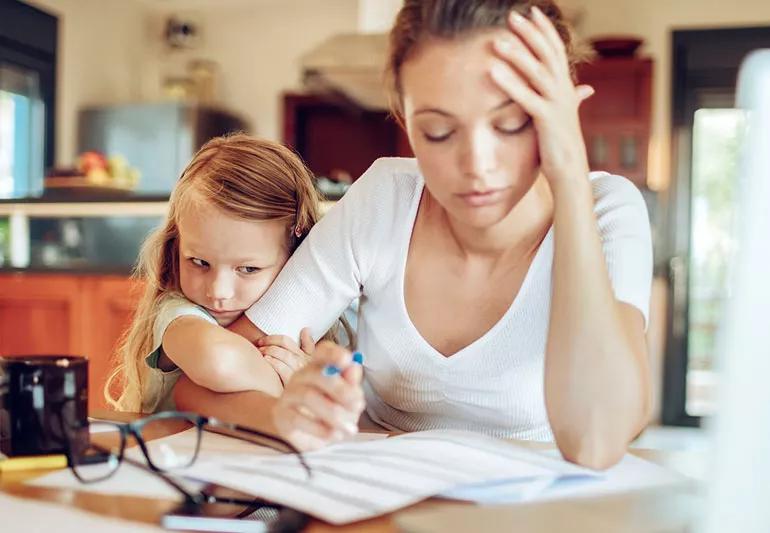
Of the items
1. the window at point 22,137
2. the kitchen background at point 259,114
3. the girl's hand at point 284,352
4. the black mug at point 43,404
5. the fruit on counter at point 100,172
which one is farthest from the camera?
the window at point 22,137

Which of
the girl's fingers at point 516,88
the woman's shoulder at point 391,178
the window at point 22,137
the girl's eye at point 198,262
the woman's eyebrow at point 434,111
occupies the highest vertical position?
the window at point 22,137

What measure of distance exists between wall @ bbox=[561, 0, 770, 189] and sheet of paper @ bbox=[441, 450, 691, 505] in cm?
426

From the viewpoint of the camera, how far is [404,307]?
39.8 inches

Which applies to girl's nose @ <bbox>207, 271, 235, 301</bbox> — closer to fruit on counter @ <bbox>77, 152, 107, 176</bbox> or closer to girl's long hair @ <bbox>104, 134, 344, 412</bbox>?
girl's long hair @ <bbox>104, 134, 344, 412</bbox>

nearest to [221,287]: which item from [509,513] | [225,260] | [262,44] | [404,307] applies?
[225,260]

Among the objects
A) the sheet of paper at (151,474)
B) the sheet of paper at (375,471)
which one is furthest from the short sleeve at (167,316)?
the sheet of paper at (375,471)

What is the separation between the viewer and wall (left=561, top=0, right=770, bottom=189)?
15.6 feet

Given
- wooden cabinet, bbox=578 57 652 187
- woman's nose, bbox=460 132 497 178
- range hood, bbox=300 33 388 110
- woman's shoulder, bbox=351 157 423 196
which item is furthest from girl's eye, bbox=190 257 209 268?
wooden cabinet, bbox=578 57 652 187

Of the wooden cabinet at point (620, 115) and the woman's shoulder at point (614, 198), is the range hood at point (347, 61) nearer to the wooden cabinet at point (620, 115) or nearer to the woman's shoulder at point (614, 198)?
the wooden cabinet at point (620, 115)

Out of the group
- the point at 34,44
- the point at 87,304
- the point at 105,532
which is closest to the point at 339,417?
the point at 105,532

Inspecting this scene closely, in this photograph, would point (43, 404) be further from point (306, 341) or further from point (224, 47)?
point (224, 47)

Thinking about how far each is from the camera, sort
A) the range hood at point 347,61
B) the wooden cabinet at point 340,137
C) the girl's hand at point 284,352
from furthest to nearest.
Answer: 1. the wooden cabinet at point 340,137
2. the range hood at point 347,61
3. the girl's hand at point 284,352

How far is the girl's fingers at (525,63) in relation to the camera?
2.54ft

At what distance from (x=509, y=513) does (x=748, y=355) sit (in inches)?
9.2
